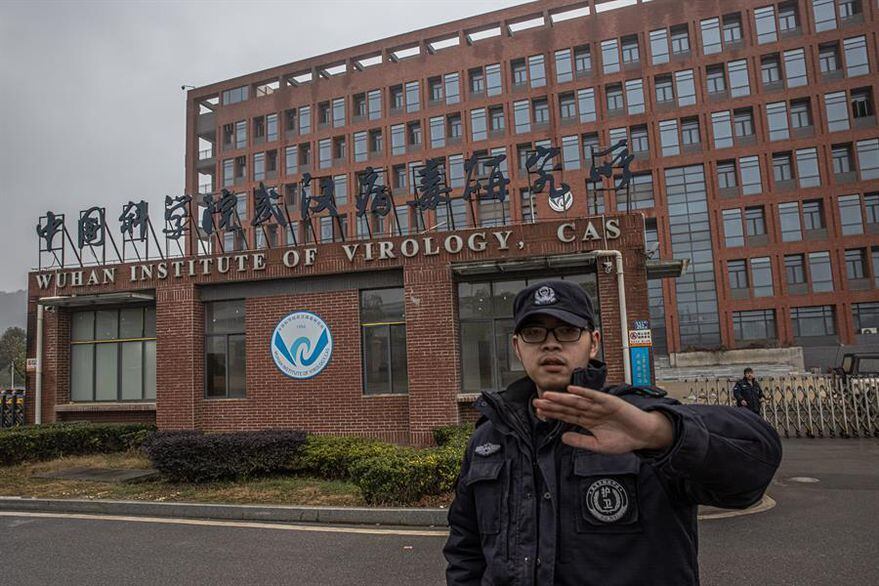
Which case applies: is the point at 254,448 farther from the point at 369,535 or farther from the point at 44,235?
the point at 44,235

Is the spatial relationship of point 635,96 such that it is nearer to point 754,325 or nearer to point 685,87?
point 685,87

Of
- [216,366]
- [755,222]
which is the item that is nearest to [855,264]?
[755,222]

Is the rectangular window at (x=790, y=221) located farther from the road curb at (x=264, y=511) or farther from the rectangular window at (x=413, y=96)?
the road curb at (x=264, y=511)

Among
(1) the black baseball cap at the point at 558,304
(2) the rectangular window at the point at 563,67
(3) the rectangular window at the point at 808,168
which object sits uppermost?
(2) the rectangular window at the point at 563,67

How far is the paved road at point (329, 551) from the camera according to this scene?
544cm

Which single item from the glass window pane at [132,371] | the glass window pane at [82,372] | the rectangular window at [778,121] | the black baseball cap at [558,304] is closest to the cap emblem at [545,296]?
the black baseball cap at [558,304]

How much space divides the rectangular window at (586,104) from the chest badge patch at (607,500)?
42191mm

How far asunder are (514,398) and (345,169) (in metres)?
46.5

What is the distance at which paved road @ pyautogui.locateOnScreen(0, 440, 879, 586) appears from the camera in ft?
17.9

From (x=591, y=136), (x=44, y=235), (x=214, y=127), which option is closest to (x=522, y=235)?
(x=44, y=235)

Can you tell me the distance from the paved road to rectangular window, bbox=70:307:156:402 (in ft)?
22.7

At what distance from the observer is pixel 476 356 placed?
12.4 m

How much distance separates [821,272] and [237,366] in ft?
118

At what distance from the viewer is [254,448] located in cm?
974
